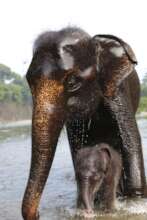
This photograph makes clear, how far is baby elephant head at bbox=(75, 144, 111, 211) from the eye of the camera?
16.7ft

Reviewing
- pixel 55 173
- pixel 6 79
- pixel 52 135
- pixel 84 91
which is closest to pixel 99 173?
pixel 84 91

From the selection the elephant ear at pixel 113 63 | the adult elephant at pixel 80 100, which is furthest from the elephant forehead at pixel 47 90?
the elephant ear at pixel 113 63

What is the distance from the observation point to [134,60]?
489cm

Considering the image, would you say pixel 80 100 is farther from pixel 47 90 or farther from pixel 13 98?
pixel 13 98

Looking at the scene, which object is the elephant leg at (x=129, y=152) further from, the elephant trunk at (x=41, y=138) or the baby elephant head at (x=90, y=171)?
the elephant trunk at (x=41, y=138)

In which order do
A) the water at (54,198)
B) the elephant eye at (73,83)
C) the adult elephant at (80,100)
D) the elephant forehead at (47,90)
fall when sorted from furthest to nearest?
the water at (54,198)
the elephant eye at (73,83)
the elephant forehead at (47,90)
the adult elephant at (80,100)

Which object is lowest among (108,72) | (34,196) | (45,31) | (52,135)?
(34,196)

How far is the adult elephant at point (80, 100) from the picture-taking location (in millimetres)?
4047

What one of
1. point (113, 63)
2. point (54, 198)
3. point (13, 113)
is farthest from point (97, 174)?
point (13, 113)

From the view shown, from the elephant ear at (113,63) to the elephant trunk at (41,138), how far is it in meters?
0.77

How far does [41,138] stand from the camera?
4.03 metres

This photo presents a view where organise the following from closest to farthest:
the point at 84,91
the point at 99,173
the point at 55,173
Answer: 1. the point at 84,91
2. the point at 99,173
3. the point at 55,173

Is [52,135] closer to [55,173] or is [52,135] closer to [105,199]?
[105,199]

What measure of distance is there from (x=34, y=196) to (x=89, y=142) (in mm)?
1545
